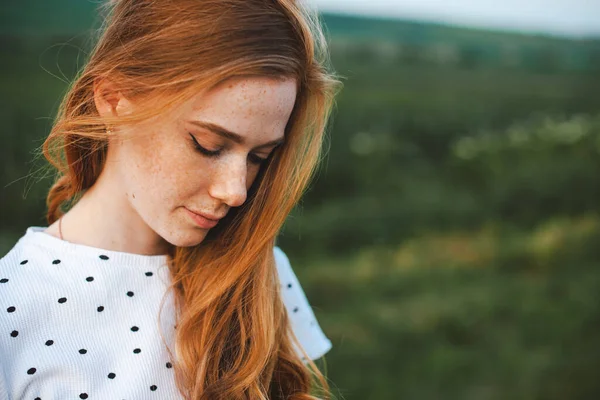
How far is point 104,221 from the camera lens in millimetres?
1536

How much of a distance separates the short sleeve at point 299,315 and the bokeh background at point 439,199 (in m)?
0.70

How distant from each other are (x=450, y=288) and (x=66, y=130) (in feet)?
11.4

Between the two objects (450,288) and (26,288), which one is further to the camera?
(450,288)

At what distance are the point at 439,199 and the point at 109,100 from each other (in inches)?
168

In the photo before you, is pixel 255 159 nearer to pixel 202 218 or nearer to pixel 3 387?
pixel 202 218

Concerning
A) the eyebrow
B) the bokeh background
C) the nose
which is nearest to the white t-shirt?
the nose

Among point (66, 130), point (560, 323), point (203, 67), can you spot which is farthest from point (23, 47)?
point (560, 323)

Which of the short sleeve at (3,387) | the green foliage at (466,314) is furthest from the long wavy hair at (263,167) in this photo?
the green foliage at (466,314)

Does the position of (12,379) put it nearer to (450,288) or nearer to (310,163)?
(310,163)

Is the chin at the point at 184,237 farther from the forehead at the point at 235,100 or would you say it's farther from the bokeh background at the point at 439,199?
the bokeh background at the point at 439,199

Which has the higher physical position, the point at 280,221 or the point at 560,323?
the point at 280,221

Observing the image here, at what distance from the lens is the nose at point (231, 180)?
1.42m

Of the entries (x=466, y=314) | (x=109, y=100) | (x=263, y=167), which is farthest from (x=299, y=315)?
(x=466, y=314)

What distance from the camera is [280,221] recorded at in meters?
1.65
